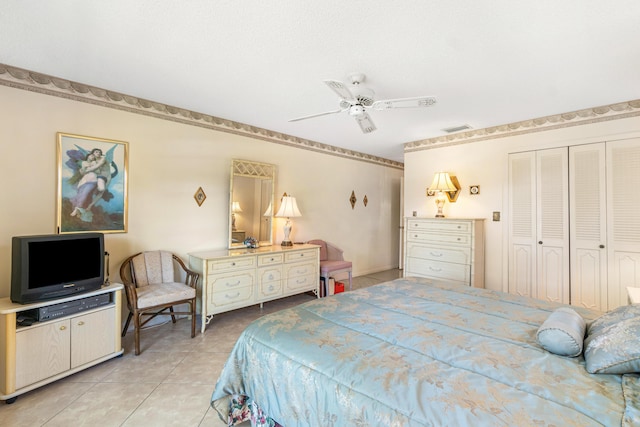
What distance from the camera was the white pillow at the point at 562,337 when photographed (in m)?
1.30

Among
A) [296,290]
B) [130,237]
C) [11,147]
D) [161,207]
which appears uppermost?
[11,147]

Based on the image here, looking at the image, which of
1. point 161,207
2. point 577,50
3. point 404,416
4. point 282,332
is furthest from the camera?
point 161,207

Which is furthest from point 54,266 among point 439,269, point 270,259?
point 439,269

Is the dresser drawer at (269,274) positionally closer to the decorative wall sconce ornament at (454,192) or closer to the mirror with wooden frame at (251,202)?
the mirror with wooden frame at (251,202)

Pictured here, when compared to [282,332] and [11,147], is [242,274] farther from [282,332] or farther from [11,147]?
[11,147]

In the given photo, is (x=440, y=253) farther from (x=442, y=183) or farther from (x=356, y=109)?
(x=356, y=109)

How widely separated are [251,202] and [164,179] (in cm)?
117

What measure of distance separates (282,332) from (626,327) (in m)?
1.59

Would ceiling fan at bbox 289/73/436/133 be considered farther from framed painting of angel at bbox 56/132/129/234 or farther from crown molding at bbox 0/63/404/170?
framed painting of angel at bbox 56/132/129/234

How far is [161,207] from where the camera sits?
333 centimetres

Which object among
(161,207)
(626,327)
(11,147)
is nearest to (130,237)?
(161,207)

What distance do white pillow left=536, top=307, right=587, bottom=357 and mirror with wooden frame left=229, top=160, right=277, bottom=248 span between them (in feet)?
11.1

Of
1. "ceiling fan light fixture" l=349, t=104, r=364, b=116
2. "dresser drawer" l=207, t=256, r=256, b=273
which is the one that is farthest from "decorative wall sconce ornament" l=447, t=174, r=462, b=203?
"dresser drawer" l=207, t=256, r=256, b=273

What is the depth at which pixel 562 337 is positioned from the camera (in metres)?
1.31
